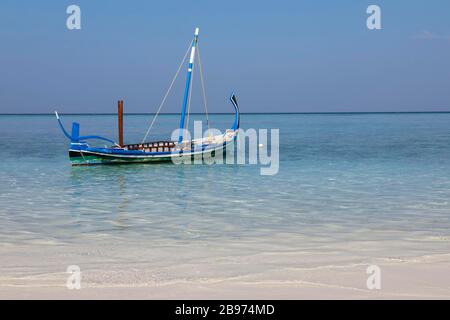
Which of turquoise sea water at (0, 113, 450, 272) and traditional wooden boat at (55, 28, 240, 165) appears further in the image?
traditional wooden boat at (55, 28, 240, 165)

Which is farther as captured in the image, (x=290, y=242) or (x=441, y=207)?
(x=441, y=207)

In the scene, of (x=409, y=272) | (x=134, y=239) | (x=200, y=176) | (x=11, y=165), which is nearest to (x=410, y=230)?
(x=409, y=272)

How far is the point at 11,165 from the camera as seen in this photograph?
34688mm

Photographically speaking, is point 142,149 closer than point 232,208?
No

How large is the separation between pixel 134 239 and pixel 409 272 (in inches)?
234

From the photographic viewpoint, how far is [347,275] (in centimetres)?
823

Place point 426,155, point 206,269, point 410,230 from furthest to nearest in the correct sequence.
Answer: point 426,155
point 410,230
point 206,269

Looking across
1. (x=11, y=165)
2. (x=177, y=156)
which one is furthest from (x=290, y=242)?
(x=11, y=165)

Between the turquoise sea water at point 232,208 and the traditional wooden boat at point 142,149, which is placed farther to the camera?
the traditional wooden boat at point 142,149

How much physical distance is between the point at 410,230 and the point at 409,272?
17.2 ft
